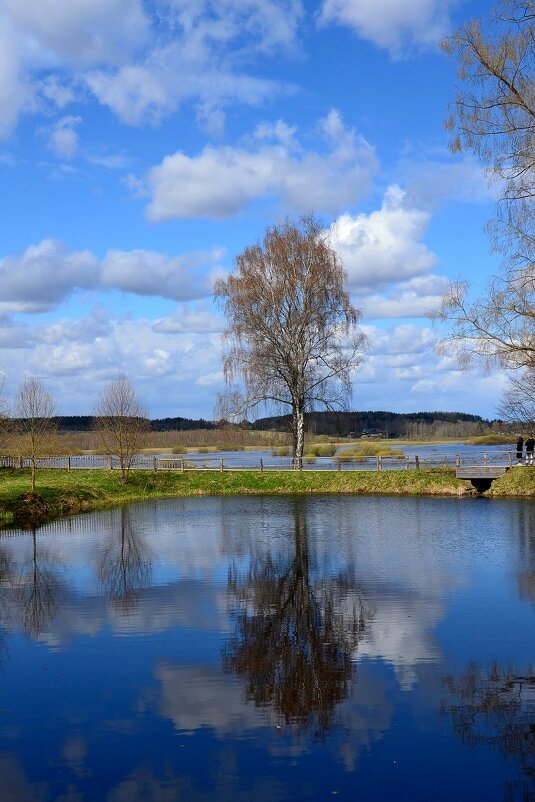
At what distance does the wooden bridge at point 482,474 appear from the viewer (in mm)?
37281

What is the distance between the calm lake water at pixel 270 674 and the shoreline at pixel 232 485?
43.2 feet

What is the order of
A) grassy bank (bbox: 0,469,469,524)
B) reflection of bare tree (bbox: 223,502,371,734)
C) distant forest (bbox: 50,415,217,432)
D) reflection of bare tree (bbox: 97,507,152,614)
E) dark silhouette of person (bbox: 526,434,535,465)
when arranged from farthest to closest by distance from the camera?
distant forest (bbox: 50,415,217,432), dark silhouette of person (bbox: 526,434,535,465), grassy bank (bbox: 0,469,469,524), reflection of bare tree (bbox: 97,507,152,614), reflection of bare tree (bbox: 223,502,371,734)

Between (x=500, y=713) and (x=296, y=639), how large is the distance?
4.00m

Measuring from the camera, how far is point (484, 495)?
35.6 m

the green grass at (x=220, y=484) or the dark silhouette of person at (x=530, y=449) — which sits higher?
the dark silhouette of person at (x=530, y=449)

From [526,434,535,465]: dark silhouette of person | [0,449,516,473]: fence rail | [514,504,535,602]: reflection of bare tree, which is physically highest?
[526,434,535,465]: dark silhouette of person

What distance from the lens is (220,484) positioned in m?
40.6

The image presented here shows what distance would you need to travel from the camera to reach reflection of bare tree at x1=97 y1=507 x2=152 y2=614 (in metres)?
15.7

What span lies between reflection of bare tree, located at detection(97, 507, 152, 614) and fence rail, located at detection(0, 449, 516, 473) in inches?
724

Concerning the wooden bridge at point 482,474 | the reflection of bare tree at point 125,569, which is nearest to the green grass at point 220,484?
the wooden bridge at point 482,474

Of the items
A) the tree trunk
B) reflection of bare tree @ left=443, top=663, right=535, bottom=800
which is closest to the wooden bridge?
the tree trunk

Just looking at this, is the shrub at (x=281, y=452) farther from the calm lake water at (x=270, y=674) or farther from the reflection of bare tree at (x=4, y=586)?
the calm lake water at (x=270, y=674)

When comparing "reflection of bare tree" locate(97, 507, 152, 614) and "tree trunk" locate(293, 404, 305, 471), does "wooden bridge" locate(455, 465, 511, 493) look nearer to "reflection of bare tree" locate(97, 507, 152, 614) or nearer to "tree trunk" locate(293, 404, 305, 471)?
"tree trunk" locate(293, 404, 305, 471)

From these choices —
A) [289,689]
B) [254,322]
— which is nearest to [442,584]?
[289,689]
